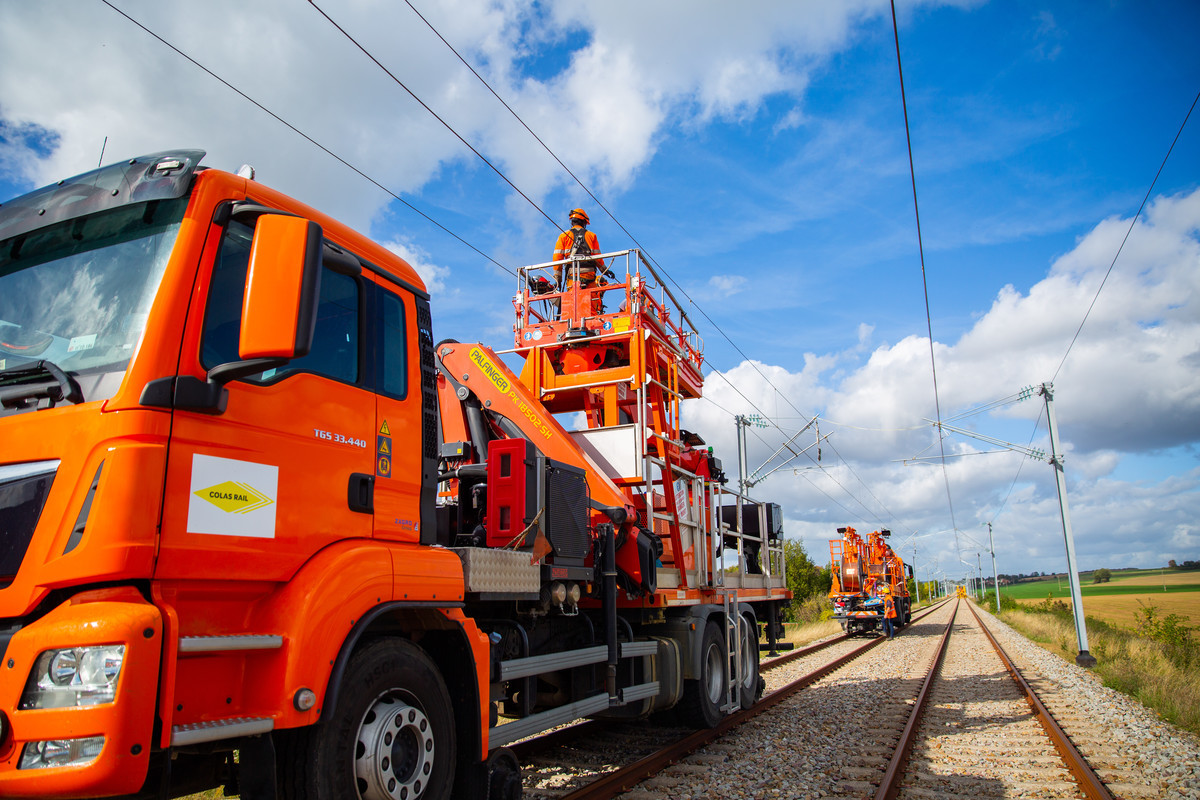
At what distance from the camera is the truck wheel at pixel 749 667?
345 inches

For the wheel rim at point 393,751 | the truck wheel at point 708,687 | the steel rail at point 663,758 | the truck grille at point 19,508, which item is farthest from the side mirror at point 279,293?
the truck wheel at point 708,687

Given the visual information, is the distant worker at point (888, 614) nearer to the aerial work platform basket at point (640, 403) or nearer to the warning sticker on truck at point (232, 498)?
the aerial work platform basket at point (640, 403)

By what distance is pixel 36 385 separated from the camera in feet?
9.27

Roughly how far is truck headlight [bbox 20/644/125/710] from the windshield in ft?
3.10

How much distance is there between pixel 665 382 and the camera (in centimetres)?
852

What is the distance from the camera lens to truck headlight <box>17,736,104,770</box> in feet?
7.47

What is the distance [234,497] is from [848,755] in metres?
6.14

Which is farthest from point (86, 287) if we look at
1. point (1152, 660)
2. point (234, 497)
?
point (1152, 660)

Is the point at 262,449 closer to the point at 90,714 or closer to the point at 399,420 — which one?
the point at 399,420

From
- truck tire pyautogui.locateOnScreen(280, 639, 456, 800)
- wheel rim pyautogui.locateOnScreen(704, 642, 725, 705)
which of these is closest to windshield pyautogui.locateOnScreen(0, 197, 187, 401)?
truck tire pyautogui.locateOnScreen(280, 639, 456, 800)

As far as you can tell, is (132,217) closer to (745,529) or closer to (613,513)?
(613,513)

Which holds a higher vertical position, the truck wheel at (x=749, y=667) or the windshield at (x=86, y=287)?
the windshield at (x=86, y=287)

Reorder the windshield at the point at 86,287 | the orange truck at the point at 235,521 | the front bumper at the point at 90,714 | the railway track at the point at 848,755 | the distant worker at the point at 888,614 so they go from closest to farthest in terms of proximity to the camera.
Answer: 1. the front bumper at the point at 90,714
2. the orange truck at the point at 235,521
3. the windshield at the point at 86,287
4. the railway track at the point at 848,755
5. the distant worker at the point at 888,614

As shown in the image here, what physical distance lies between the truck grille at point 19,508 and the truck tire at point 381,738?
4.02ft
